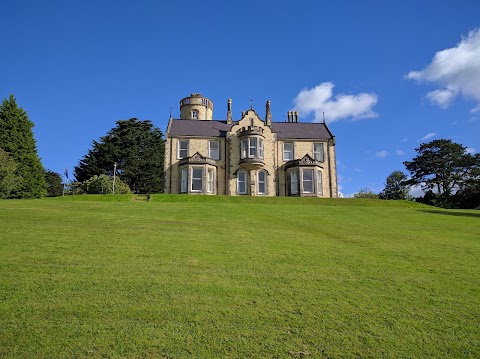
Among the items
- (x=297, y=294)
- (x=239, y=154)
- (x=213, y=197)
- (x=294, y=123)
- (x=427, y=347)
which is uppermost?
(x=294, y=123)

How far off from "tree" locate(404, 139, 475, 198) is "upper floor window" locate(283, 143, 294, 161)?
31.6m

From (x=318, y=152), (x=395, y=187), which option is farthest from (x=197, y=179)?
(x=395, y=187)

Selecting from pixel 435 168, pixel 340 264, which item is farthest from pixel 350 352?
pixel 435 168

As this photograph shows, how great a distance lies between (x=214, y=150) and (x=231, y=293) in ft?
116

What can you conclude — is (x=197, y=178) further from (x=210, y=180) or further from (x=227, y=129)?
(x=227, y=129)

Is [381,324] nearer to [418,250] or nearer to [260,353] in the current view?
[260,353]

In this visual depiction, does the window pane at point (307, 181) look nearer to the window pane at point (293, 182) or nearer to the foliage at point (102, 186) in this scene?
the window pane at point (293, 182)

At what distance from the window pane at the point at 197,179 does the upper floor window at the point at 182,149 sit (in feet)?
9.21

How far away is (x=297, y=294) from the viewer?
8648mm

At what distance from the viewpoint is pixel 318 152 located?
44.7m

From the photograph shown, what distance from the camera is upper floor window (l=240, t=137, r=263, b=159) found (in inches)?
1655

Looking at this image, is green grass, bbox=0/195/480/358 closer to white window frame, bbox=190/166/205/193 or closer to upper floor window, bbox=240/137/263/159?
white window frame, bbox=190/166/205/193

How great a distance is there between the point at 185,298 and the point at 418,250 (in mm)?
9333

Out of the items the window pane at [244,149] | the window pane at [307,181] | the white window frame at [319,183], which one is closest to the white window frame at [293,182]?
the window pane at [307,181]
